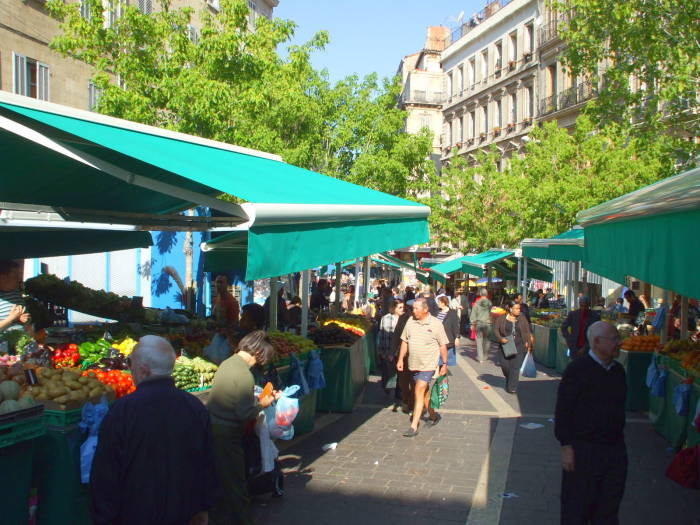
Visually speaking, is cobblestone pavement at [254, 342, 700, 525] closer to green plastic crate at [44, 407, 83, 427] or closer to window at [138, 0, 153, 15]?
green plastic crate at [44, 407, 83, 427]

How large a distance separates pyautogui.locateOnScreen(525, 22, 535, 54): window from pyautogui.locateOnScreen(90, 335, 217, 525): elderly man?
4055 centimetres

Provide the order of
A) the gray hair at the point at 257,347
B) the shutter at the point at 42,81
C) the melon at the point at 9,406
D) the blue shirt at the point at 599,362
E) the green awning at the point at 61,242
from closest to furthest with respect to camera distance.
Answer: the melon at the point at 9,406
the blue shirt at the point at 599,362
the gray hair at the point at 257,347
the green awning at the point at 61,242
the shutter at the point at 42,81

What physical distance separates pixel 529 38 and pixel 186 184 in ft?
126

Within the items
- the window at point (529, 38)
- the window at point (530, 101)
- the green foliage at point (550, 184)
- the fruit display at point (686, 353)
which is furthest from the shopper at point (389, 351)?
the window at point (529, 38)

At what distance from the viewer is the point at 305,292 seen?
9211 mm

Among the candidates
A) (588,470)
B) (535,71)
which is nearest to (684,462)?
(588,470)

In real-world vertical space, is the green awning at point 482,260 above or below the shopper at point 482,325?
above

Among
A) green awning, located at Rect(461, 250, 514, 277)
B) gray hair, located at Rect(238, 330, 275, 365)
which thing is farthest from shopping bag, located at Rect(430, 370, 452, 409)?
green awning, located at Rect(461, 250, 514, 277)

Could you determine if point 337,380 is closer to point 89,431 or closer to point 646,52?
point 89,431

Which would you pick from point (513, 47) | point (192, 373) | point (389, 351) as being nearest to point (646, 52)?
point (389, 351)

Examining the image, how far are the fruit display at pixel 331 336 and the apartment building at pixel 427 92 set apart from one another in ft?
151

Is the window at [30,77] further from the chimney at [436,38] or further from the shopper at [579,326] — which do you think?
the chimney at [436,38]

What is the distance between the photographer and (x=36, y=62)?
1925 cm

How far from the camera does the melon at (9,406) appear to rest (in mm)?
4100
